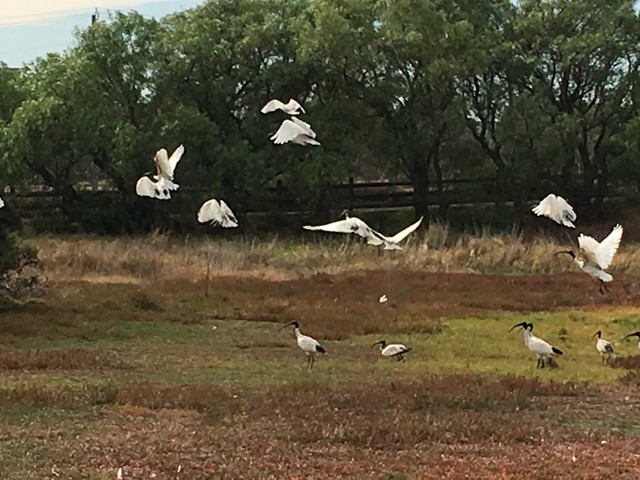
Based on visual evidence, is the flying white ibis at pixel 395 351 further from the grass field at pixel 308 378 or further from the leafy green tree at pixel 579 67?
the leafy green tree at pixel 579 67

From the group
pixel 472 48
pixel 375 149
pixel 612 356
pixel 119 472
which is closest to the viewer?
pixel 119 472

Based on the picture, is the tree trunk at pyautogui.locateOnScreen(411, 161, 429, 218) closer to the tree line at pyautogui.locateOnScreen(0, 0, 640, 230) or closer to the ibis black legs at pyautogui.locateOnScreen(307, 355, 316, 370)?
the tree line at pyautogui.locateOnScreen(0, 0, 640, 230)

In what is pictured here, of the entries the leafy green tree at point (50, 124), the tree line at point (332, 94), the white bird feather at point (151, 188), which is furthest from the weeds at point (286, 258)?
the white bird feather at point (151, 188)

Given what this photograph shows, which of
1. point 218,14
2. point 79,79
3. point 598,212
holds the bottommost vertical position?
point 598,212

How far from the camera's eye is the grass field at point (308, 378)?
10211 mm

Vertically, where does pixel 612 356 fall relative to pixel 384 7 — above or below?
below

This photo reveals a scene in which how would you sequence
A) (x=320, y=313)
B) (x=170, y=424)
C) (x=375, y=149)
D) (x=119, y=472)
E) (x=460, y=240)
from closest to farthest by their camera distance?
(x=119, y=472), (x=170, y=424), (x=320, y=313), (x=460, y=240), (x=375, y=149)

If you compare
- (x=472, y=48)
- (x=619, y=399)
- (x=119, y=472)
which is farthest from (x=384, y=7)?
(x=119, y=472)

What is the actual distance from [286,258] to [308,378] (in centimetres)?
2174

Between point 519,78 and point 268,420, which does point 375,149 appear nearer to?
point 519,78

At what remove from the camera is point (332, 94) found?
5088cm

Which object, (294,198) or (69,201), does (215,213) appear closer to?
(69,201)

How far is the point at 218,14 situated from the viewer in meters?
50.8

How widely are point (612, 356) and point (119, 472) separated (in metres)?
12.2
